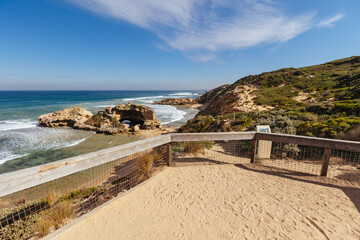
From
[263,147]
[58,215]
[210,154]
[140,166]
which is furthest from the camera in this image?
[210,154]

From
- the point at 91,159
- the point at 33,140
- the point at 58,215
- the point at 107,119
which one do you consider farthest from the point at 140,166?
the point at 107,119

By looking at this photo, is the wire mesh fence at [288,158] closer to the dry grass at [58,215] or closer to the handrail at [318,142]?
the handrail at [318,142]

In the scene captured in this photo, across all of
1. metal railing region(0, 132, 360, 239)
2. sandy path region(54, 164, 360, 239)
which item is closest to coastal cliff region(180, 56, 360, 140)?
metal railing region(0, 132, 360, 239)

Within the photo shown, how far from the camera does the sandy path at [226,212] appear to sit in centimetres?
255

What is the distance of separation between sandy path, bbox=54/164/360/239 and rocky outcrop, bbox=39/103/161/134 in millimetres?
18819

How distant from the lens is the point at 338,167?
16.5ft

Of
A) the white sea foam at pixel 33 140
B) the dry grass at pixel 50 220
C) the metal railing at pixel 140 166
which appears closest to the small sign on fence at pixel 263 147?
the metal railing at pixel 140 166

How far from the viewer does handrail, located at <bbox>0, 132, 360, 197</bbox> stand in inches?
82.4

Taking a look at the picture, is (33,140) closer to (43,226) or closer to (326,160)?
(43,226)

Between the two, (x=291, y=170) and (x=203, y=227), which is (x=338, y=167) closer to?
(x=291, y=170)

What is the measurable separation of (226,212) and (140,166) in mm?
2585

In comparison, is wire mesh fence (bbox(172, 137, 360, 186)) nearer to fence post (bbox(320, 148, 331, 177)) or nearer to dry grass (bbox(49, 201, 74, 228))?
fence post (bbox(320, 148, 331, 177))

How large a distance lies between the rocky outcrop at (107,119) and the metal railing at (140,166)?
1530 centimetres

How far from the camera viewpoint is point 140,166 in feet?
15.5
